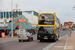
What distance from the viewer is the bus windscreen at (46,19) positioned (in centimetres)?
2088

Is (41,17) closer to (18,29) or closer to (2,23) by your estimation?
(18,29)

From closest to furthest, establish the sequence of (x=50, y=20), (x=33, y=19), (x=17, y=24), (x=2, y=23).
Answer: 1. (x=50, y=20)
2. (x=17, y=24)
3. (x=2, y=23)
4. (x=33, y=19)

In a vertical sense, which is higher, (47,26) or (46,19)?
(46,19)

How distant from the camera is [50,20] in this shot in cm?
2091

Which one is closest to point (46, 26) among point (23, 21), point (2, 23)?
point (23, 21)

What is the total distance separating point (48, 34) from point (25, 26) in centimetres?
3402

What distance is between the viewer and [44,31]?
2138 centimetres

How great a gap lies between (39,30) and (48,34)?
1.38 meters

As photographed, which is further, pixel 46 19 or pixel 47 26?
pixel 47 26

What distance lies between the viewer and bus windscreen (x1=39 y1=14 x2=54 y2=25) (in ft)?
68.5

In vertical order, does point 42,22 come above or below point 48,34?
above

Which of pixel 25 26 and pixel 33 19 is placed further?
pixel 33 19

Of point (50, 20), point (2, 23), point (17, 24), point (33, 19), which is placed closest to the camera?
point (50, 20)

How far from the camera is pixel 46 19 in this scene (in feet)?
68.9
